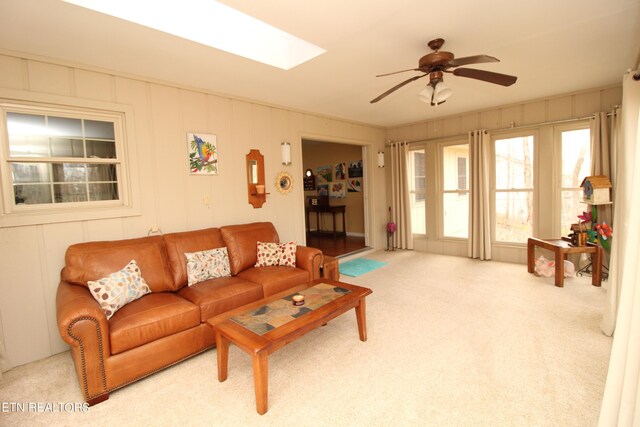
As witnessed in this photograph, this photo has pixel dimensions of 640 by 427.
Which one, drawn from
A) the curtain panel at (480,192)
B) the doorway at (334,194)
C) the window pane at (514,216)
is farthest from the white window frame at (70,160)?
the window pane at (514,216)

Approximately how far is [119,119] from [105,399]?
8.15 ft

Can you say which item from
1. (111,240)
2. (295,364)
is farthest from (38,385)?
(295,364)

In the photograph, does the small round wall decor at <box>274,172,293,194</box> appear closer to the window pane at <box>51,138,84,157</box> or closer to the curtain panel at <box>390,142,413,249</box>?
the window pane at <box>51,138,84,157</box>

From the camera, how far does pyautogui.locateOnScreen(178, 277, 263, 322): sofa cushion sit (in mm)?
2566

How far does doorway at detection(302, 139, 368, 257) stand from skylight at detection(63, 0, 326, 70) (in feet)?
13.7

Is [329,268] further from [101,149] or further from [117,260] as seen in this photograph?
[101,149]

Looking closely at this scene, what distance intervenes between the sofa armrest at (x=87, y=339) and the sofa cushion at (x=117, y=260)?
49 cm

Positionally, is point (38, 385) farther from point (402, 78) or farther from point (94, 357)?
point (402, 78)

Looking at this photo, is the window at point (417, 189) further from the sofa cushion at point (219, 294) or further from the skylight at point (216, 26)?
the sofa cushion at point (219, 294)

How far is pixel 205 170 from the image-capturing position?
3.62 meters

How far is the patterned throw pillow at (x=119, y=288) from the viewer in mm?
2285

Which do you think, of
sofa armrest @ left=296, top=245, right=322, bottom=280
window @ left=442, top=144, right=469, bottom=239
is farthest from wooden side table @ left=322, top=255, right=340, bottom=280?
window @ left=442, top=144, right=469, bottom=239

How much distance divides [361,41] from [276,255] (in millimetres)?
2369

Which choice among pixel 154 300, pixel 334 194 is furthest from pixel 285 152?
pixel 334 194
